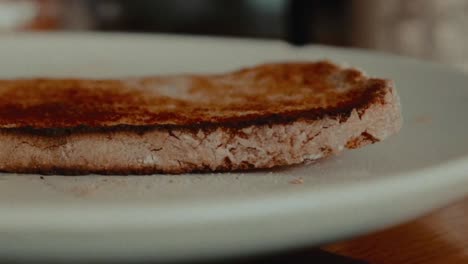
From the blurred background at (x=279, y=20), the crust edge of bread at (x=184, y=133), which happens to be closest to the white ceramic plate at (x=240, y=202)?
the crust edge of bread at (x=184, y=133)

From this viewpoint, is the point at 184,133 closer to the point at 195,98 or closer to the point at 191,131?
the point at 191,131

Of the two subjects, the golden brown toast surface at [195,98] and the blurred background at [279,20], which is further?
the blurred background at [279,20]

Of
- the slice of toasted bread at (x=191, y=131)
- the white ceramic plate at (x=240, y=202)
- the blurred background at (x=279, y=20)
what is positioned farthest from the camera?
the blurred background at (x=279, y=20)

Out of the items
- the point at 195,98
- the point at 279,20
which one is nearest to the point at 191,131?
the point at 195,98

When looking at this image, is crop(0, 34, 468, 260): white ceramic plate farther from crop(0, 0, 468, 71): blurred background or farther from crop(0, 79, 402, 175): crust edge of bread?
crop(0, 0, 468, 71): blurred background

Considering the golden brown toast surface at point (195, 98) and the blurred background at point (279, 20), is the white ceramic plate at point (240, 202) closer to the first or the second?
the golden brown toast surface at point (195, 98)

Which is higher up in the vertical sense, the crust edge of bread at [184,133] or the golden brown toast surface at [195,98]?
the golden brown toast surface at [195,98]

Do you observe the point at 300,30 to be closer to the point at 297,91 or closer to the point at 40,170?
the point at 297,91
